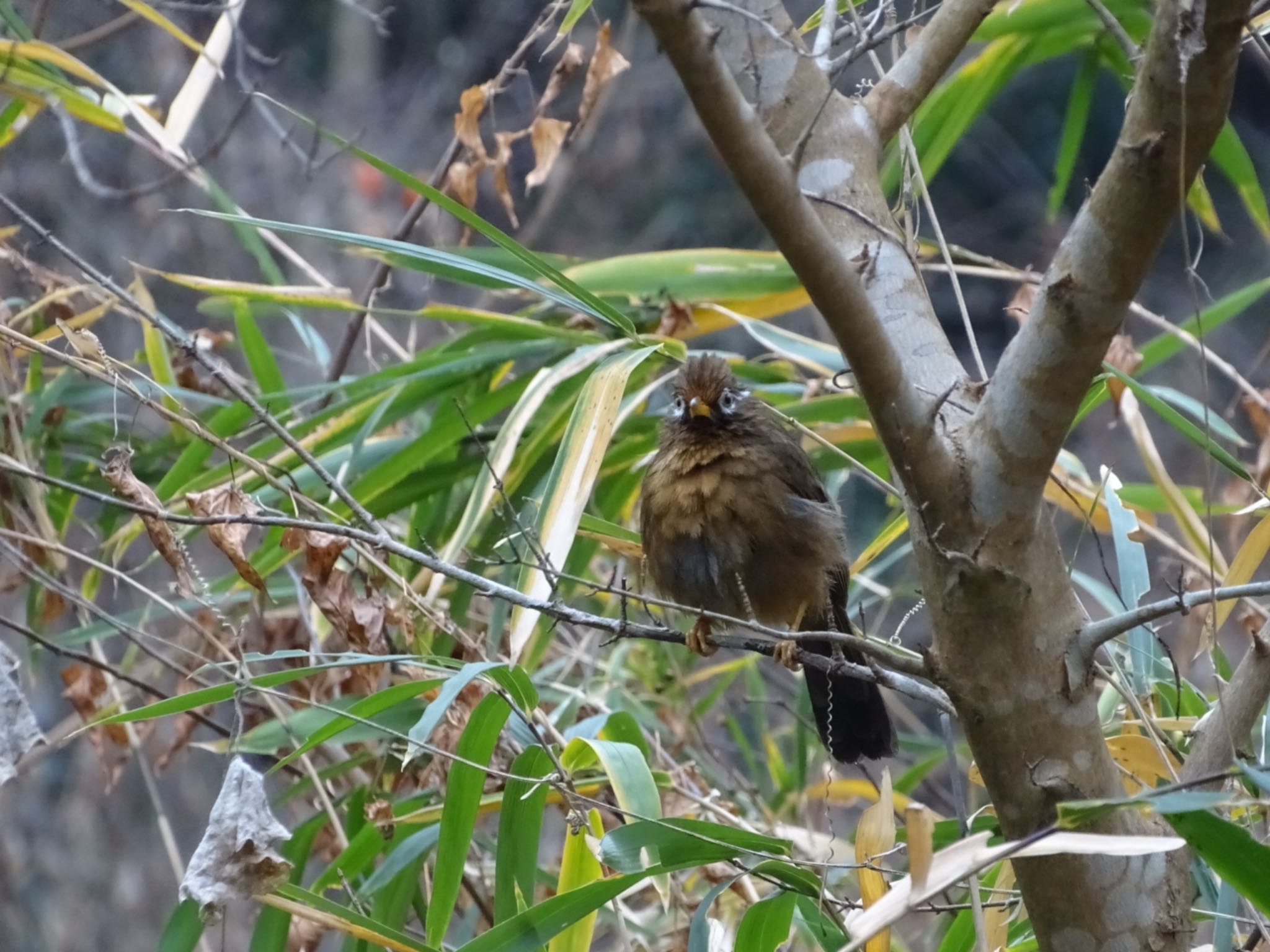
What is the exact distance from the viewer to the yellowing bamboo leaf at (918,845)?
1418mm

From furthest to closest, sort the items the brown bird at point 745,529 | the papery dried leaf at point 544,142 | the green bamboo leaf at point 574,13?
the papery dried leaf at point 544,142, the brown bird at point 745,529, the green bamboo leaf at point 574,13

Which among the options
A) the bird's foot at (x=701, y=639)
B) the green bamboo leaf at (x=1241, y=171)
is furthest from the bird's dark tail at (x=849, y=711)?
the green bamboo leaf at (x=1241, y=171)

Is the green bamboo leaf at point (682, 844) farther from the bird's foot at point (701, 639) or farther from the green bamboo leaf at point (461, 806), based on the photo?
the bird's foot at point (701, 639)

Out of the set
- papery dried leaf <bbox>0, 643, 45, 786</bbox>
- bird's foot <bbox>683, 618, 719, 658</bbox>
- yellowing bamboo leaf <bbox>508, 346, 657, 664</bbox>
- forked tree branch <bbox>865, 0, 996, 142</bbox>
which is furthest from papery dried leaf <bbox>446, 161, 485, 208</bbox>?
papery dried leaf <bbox>0, 643, 45, 786</bbox>

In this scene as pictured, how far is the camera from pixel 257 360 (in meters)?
3.36

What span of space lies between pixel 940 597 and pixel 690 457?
120 cm

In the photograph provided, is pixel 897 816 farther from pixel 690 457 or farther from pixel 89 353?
pixel 89 353

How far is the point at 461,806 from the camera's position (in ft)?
7.43

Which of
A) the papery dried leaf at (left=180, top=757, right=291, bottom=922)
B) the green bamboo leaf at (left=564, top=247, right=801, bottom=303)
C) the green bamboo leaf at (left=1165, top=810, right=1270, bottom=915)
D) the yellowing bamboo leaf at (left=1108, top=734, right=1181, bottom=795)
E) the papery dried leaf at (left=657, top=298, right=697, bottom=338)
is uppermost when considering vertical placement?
the green bamboo leaf at (left=564, top=247, right=801, bottom=303)

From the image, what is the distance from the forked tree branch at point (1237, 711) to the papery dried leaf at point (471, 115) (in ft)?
6.71

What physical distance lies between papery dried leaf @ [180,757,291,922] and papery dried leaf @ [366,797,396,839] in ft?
2.31

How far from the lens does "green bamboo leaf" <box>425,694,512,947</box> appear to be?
2.26m

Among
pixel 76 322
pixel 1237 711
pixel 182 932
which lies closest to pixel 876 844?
pixel 1237 711

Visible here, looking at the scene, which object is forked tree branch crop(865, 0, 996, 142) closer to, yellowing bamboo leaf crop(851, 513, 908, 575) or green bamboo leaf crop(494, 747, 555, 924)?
yellowing bamboo leaf crop(851, 513, 908, 575)
